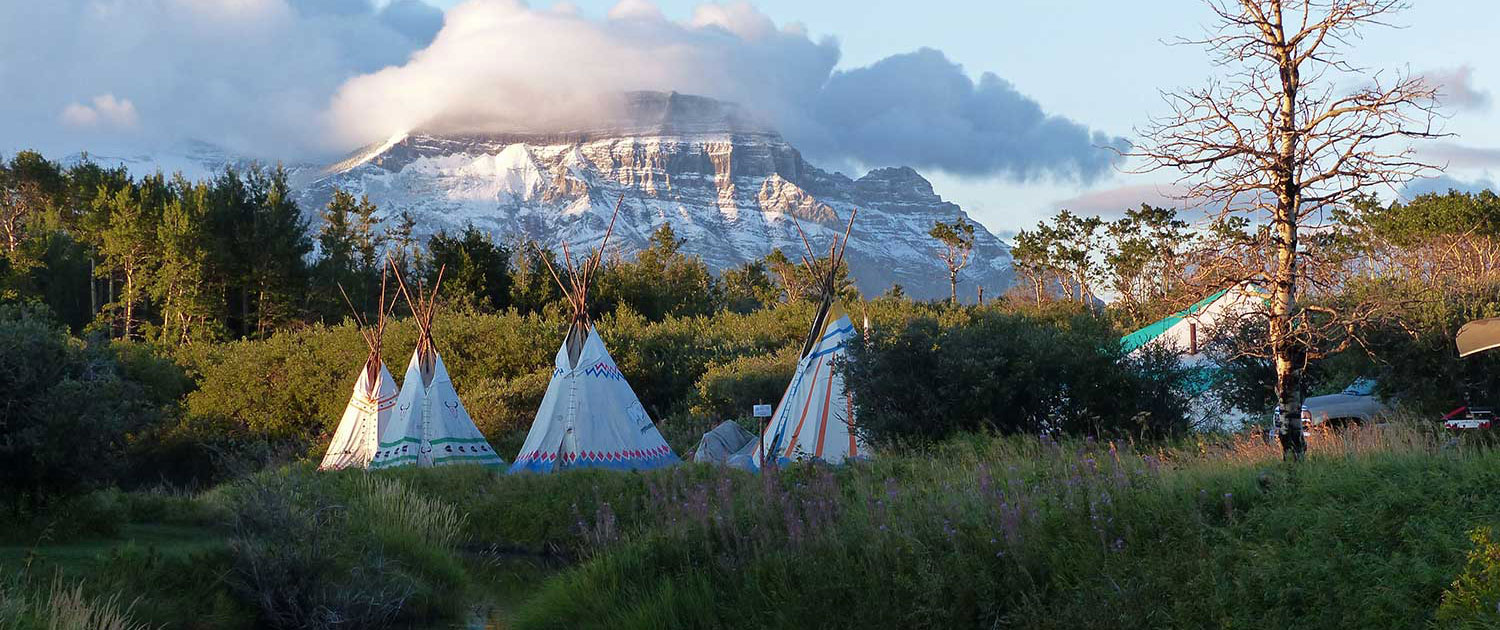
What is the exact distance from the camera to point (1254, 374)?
18.2 meters

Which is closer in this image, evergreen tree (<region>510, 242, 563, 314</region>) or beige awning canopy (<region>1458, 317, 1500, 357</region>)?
beige awning canopy (<region>1458, 317, 1500, 357</region>)

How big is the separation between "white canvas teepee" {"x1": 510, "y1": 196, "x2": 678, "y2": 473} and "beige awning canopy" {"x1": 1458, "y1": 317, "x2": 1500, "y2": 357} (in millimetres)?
13008

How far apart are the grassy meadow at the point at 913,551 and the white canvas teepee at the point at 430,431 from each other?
931cm

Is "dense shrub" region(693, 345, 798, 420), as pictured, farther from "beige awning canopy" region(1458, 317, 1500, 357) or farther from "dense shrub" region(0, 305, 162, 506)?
"dense shrub" region(0, 305, 162, 506)

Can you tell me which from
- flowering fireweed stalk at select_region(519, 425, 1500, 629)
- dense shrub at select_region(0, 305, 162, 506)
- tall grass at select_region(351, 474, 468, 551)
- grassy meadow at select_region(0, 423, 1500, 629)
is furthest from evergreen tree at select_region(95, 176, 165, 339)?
flowering fireweed stalk at select_region(519, 425, 1500, 629)

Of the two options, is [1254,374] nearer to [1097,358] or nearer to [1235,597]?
[1097,358]

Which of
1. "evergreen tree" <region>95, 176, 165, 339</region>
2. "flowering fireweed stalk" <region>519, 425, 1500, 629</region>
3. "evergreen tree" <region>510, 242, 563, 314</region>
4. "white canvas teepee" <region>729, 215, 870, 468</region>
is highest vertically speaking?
"evergreen tree" <region>95, 176, 165, 339</region>

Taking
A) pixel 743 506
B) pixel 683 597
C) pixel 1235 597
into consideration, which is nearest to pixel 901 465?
pixel 743 506

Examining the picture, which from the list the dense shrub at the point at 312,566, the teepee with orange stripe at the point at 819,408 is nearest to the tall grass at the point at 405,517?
the dense shrub at the point at 312,566

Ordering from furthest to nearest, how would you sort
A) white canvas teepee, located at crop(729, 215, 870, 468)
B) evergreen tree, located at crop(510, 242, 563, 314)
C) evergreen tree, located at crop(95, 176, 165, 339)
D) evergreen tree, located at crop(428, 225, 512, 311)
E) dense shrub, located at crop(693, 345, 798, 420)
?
evergreen tree, located at crop(510, 242, 563, 314), evergreen tree, located at crop(428, 225, 512, 311), evergreen tree, located at crop(95, 176, 165, 339), dense shrub, located at crop(693, 345, 798, 420), white canvas teepee, located at crop(729, 215, 870, 468)

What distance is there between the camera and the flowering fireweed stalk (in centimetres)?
693

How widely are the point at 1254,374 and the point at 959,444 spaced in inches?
294

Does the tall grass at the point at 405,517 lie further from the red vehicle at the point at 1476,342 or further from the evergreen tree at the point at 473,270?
the evergreen tree at the point at 473,270

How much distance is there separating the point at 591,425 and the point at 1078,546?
1426 cm
